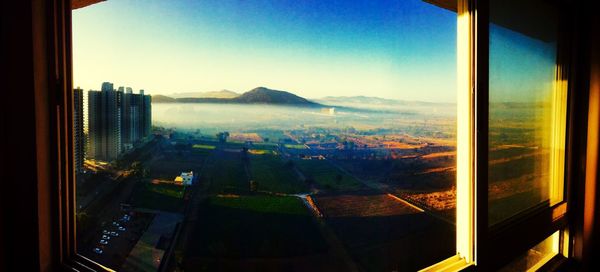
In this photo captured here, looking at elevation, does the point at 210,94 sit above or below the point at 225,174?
above

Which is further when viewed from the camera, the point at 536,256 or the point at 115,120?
the point at 536,256

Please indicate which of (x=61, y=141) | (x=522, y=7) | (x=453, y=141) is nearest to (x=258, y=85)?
(x=61, y=141)

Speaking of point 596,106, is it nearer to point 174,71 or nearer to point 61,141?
point 174,71

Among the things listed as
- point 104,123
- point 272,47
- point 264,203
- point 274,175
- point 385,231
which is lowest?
point 385,231

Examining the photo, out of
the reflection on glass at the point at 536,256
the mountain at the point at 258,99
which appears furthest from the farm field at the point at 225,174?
the reflection on glass at the point at 536,256

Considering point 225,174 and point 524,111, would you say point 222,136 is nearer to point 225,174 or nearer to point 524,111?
point 225,174

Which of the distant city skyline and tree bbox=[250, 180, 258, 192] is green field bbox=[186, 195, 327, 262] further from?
the distant city skyline

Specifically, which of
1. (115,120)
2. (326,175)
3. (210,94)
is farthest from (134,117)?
(326,175)
